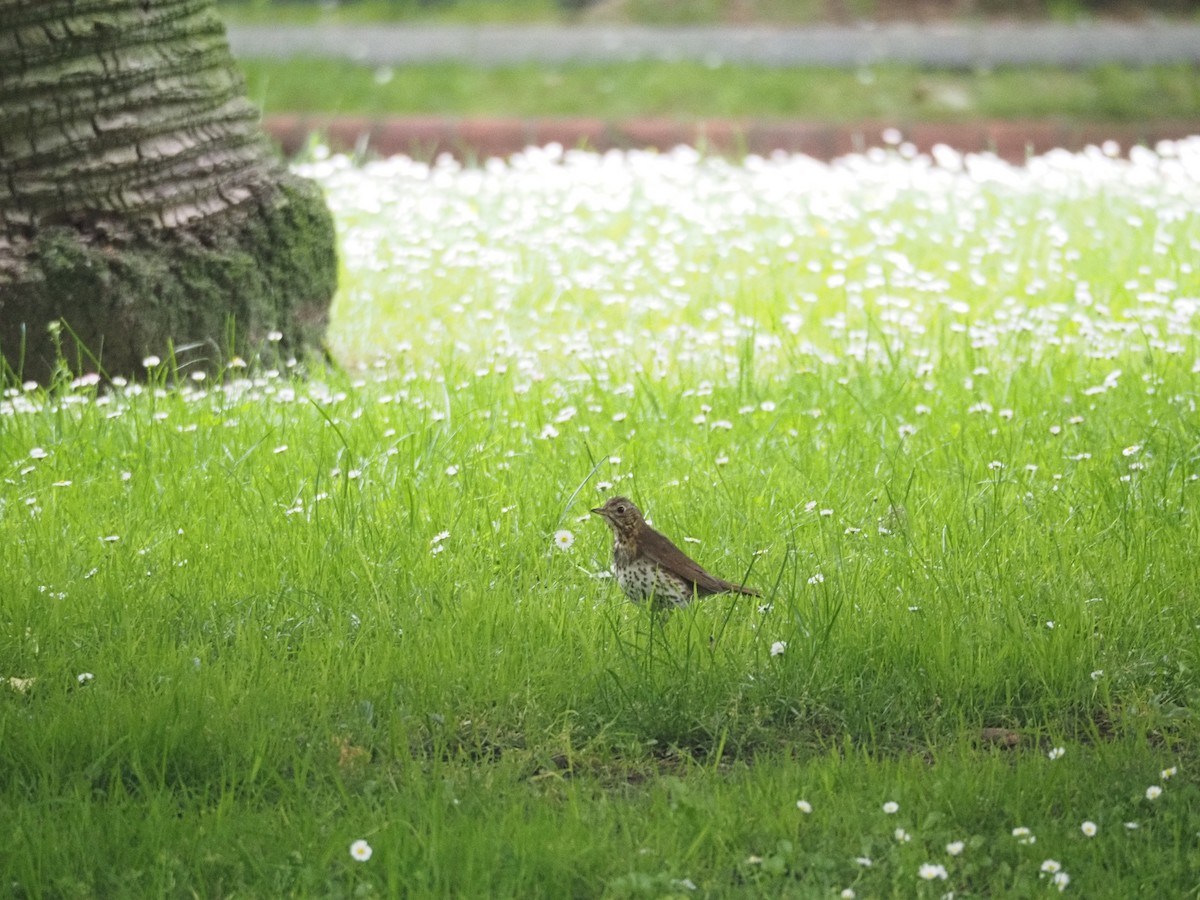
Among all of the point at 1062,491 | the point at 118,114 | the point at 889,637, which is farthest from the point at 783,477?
the point at 118,114

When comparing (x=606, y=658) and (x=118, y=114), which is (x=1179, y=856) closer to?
(x=606, y=658)

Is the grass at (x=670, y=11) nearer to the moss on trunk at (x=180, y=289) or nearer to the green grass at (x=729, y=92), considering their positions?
the green grass at (x=729, y=92)

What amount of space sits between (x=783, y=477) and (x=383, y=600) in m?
1.36

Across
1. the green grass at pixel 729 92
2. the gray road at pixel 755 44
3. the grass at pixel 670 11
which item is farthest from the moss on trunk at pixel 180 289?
A: the grass at pixel 670 11

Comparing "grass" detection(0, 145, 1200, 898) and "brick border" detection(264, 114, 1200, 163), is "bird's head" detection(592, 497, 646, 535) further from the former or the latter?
"brick border" detection(264, 114, 1200, 163)

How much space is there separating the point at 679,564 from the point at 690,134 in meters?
6.97

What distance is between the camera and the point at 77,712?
11.0ft

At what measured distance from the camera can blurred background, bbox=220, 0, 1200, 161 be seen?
1032 cm

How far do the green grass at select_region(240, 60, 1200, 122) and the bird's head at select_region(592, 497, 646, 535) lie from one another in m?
7.17

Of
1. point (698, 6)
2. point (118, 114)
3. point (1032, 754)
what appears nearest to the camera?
point (1032, 754)

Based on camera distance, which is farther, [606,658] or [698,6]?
[698,6]

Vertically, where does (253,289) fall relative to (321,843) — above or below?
above

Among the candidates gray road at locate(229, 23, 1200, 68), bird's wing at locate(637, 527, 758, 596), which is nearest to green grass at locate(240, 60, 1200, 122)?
gray road at locate(229, 23, 1200, 68)

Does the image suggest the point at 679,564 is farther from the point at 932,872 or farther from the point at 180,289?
the point at 180,289
